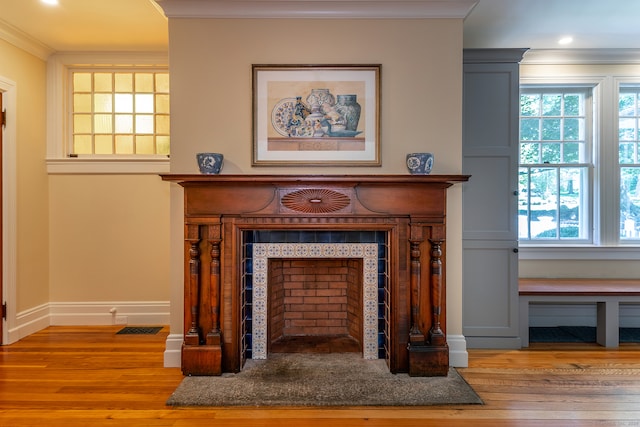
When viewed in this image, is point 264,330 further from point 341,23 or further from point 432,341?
A: point 341,23

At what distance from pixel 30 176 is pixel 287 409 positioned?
3065 mm

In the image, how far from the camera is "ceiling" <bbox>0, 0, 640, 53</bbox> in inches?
113

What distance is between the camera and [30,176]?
346 centimetres

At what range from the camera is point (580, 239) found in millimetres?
3859

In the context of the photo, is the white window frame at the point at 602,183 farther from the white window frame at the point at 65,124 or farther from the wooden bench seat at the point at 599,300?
the white window frame at the point at 65,124

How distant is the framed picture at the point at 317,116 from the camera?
2744mm

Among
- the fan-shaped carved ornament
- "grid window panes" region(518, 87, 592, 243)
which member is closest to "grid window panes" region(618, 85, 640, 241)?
"grid window panes" region(518, 87, 592, 243)

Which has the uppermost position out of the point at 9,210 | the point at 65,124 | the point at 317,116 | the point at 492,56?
the point at 492,56

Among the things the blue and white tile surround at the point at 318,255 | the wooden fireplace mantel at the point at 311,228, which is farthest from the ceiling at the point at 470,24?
the blue and white tile surround at the point at 318,255

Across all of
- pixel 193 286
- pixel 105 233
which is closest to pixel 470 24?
pixel 193 286

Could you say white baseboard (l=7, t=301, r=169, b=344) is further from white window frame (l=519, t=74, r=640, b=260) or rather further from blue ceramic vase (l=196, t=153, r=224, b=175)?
white window frame (l=519, t=74, r=640, b=260)

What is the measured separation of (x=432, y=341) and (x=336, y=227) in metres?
1.00

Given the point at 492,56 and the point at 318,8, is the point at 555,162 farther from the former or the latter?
the point at 318,8

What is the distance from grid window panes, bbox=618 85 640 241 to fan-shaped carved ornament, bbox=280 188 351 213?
10.2 feet
